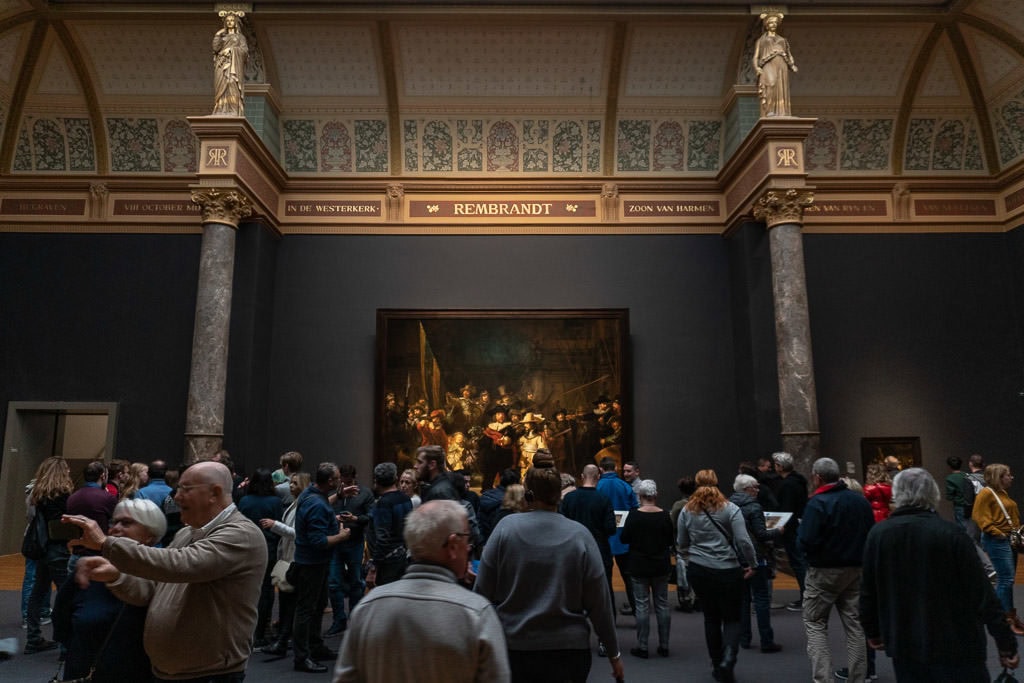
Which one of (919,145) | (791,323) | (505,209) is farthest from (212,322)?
(919,145)

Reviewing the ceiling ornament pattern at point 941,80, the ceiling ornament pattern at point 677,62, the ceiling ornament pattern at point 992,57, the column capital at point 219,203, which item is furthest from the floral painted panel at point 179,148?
the ceiling ornament pattern at point 992,57

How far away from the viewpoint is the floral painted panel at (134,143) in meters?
13.3

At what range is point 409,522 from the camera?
6.90 feet

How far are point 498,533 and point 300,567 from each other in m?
2.99

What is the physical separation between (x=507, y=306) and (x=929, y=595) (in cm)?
1006

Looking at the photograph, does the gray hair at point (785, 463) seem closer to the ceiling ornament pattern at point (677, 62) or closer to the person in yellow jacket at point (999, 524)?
the person in yellow jacket at point (999, 524)

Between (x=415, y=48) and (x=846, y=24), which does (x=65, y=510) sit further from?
(x=846, y=24)

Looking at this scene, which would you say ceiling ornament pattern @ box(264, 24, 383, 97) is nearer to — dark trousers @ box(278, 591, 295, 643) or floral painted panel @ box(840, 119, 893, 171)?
floral painted panel @ box(840, 119, 893, 171)

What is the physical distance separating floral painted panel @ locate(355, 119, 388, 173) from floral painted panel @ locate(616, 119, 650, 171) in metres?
4.51

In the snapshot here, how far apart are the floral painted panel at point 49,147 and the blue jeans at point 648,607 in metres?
13.2

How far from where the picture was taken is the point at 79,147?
13.3 m

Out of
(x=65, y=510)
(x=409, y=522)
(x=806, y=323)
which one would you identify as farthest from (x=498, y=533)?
(x=806, y=323)

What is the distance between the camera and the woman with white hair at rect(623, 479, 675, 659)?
6.06 metres

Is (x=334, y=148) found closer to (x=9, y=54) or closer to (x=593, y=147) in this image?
(x=593, y=147)
